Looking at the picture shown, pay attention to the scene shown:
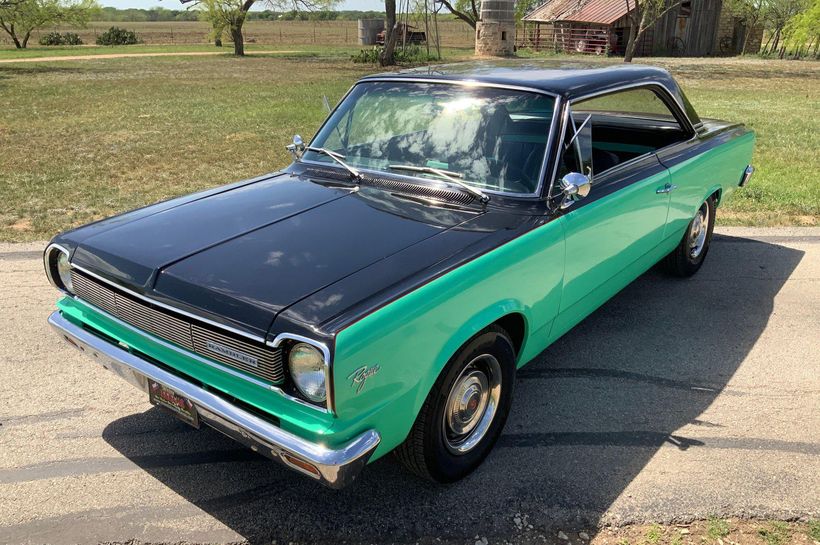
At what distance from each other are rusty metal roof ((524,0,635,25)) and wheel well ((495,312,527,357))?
39615 millimetres

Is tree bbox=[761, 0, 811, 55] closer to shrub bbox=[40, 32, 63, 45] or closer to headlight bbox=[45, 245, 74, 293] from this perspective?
headlight bbox=[45, 245, 74, 293]

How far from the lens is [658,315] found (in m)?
4.84

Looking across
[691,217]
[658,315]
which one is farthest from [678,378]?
[691,217]

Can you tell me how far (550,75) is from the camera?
3920 mm

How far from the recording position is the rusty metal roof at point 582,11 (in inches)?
1538

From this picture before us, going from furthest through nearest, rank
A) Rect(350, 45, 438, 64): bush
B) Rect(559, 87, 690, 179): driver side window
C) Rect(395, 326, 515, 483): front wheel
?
Rect(350, 45, 438, 64): bush, Rect(559, 87, 690, 179): driver side window, Rect(395, 326, 515, 483): front wheel

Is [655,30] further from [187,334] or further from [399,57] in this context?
[187,334]

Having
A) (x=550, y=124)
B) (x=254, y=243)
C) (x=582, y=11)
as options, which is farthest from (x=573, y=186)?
(x=582, y=11)

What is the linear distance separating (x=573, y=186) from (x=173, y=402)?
6.73ft

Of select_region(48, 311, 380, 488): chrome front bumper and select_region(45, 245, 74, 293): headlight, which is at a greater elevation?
select_region(45, 245, 74, 293): headlight

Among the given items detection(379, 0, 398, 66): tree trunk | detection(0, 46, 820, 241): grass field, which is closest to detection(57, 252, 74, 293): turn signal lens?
detection(0, 46, 820, 241): grass field

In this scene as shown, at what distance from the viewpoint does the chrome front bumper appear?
2301mm

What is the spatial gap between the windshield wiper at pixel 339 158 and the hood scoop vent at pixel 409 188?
1.2 inches

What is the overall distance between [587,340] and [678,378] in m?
0.65
